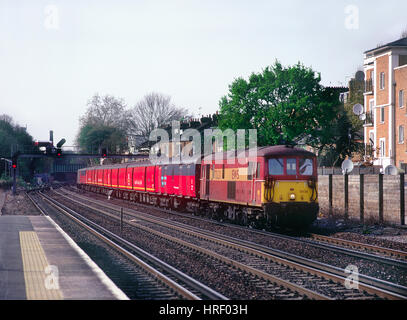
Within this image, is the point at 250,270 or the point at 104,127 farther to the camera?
the point at 104,127

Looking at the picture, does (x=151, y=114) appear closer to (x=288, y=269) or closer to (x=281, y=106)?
(x=281, y=106)

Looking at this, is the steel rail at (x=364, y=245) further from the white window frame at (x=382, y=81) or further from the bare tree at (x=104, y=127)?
the bare tree at (x=104, y=127)

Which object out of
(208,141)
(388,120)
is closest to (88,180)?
(208,141)

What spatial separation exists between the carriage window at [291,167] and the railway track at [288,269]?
3.61 meters

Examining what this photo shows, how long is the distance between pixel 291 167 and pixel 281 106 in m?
29.6

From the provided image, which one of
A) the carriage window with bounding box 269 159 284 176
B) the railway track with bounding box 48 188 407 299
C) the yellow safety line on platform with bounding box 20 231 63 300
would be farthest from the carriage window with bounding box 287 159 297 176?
the yellow safety line on platform with bounding box 20 231 63 300

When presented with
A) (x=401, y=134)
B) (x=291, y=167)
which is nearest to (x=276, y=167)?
(x=291, y=167)

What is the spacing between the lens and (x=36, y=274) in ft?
40.0

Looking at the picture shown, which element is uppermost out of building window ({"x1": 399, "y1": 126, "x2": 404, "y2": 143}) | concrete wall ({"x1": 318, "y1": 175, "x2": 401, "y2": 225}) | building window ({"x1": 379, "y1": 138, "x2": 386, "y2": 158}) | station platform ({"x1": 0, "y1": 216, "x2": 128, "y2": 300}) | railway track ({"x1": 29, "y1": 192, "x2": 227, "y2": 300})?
building window ({"x1": 399, "y1": 126, "x2": 404, "y2": 143})

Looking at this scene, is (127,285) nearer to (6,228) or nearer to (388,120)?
(6,228)

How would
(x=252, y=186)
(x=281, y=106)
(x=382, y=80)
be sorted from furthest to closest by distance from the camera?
1. (x=281, y=106)
2. (x=382, y=80)
3. (x=252, y=186)

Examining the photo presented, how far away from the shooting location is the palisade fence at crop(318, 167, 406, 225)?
80.1 feet

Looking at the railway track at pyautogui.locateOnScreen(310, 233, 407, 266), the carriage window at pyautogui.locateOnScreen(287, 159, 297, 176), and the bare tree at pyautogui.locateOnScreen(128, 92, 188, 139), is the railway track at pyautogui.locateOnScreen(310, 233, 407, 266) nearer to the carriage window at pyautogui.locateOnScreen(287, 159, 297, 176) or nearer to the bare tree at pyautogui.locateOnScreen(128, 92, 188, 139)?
the carriage window at pyautogui.locateOnScreen(287, 159, 297, 176)

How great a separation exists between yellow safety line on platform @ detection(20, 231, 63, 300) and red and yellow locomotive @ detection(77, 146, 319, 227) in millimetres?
8392
